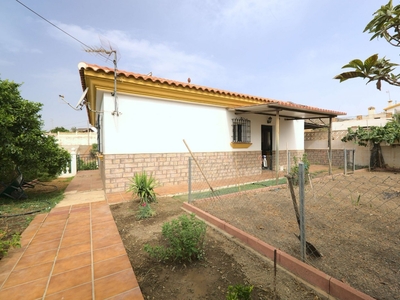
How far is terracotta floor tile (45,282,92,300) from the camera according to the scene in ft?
5.56

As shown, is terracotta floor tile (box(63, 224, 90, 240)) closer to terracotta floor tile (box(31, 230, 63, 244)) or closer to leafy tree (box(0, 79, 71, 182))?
terracotta floor tile (box(31, 230, 63, 244))

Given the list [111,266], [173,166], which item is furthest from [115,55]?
[111,266]

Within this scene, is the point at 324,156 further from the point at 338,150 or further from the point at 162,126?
the point at 162,126

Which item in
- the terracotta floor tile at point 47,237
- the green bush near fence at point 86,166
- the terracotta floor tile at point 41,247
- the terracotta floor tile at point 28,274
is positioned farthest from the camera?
the green bush near fence at point 86,166

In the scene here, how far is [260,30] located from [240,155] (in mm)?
4526

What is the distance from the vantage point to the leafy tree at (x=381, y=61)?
5.00ft

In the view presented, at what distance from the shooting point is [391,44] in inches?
61.1

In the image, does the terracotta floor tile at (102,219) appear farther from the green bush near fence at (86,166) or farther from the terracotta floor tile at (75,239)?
the green bush near fence at (86,166)

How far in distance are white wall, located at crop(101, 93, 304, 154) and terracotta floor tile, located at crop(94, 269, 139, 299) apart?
3762 millimetres

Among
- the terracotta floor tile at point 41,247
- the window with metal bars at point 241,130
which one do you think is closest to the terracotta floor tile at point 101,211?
the terracotta floor tile at point 41,247

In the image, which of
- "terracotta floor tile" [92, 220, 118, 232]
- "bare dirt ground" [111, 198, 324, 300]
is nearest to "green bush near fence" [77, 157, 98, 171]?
Answer: "terracotta floor tile" [92, 220, 118, 232]

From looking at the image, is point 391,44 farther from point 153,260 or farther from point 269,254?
point 153,260

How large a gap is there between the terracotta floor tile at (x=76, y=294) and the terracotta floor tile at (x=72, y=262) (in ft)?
1.31

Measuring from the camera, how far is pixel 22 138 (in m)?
4.29
